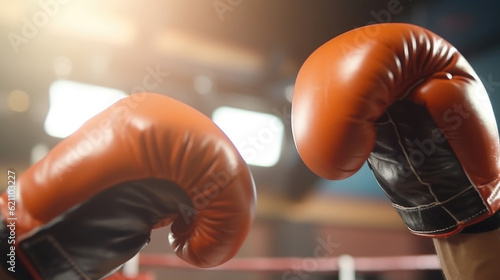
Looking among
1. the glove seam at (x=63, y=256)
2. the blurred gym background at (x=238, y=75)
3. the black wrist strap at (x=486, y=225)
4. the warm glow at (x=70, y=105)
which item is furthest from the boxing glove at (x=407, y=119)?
the warm glow at (x=70, y=105)

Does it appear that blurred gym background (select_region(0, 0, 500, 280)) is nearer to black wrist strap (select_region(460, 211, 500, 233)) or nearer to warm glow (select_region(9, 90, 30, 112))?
warm glow (select_region(9, 90, 30, 112))

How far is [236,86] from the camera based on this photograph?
3.97 meters

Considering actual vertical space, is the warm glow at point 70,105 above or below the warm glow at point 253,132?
above

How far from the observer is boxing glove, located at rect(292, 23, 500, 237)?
75cm

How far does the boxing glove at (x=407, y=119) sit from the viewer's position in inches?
29.6

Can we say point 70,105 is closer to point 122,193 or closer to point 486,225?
point 122,193

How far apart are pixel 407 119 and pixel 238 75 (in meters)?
3.20

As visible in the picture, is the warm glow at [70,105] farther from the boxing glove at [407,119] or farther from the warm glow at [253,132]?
the boxing glove at [407,119]

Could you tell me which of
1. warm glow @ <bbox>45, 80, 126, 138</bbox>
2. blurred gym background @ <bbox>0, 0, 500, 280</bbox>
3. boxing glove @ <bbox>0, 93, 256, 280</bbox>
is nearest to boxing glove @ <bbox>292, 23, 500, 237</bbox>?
boxing glove @ <bbox>0, 93, 256, 280</bbox>

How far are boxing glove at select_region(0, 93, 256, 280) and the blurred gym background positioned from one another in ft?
6.63

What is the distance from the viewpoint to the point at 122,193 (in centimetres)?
70

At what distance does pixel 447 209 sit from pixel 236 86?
3228 mm

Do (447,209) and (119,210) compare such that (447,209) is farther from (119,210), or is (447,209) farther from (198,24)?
(198,24)

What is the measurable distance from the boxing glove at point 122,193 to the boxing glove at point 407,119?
0.55ft
